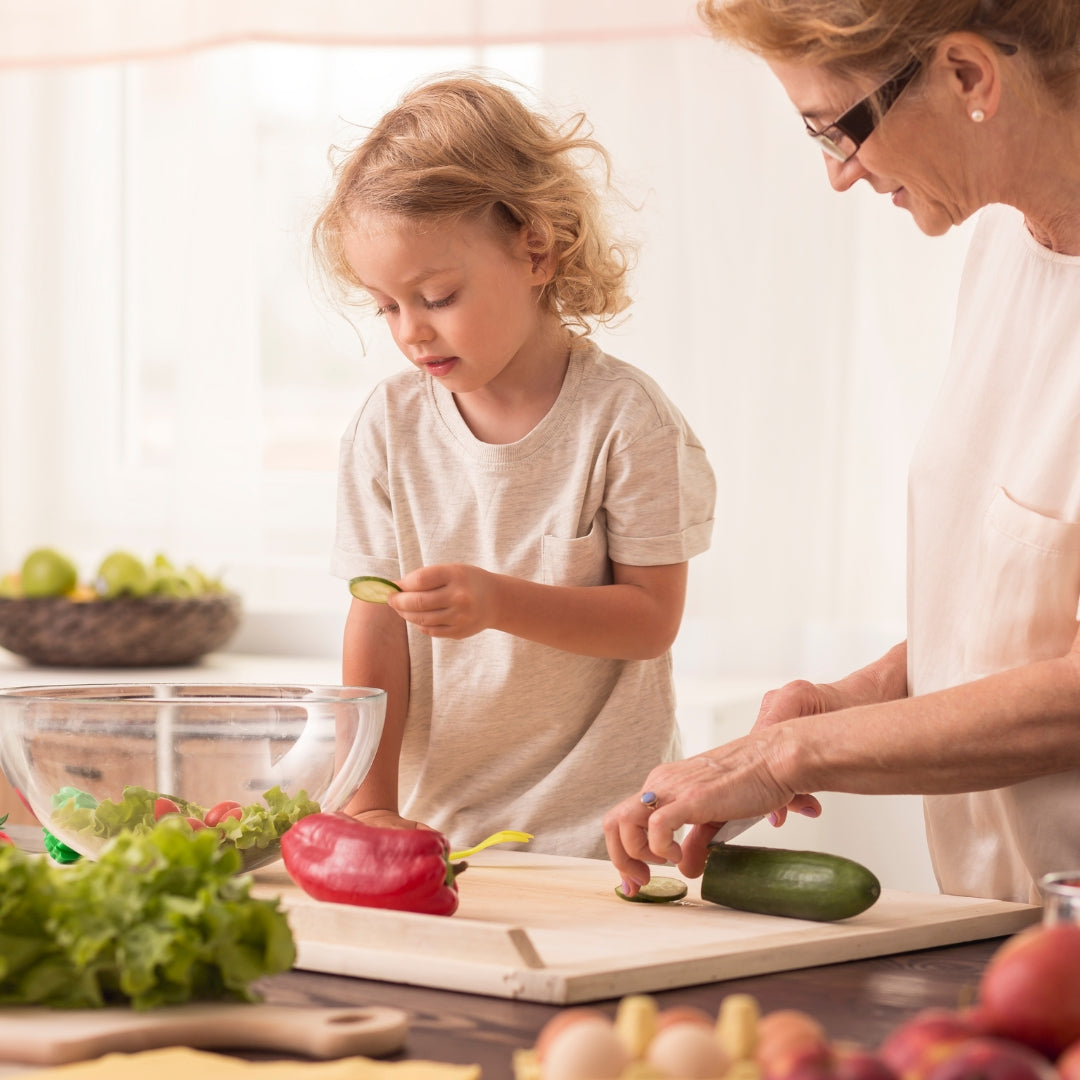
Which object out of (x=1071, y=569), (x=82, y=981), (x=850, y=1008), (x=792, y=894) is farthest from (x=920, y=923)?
(x=82, y=981)

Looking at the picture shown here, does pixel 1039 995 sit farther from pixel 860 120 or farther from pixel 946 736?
pixel 860 120

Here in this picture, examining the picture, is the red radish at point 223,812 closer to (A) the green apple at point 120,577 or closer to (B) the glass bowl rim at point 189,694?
(B) the glass bowl rim at point 189,694

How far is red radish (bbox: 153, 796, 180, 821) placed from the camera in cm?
129

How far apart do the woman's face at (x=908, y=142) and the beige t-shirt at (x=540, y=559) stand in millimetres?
450

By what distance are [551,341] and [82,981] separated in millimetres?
1081

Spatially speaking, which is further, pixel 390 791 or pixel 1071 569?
pixel 390 791

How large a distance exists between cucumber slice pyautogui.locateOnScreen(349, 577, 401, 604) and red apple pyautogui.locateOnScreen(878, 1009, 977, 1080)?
35.9 inches

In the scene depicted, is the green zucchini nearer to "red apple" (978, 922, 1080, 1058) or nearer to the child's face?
"red apple" (978, 922, 1080, 1058)

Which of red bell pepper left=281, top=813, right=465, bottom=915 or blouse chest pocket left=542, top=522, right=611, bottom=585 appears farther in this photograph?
blouse chest pocket left=542, top=522, right=611, bottom=585

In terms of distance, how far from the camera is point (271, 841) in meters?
1.32

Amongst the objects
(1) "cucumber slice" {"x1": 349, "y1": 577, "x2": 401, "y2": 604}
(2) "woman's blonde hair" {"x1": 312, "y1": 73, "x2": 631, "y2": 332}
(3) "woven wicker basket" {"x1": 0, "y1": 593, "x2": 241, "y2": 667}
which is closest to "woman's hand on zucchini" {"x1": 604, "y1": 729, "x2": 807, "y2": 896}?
(1) "cucumber slice" {"x1": 349, "y1": 577, "x2": 401, "y2": 604}

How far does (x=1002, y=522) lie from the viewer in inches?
56.0

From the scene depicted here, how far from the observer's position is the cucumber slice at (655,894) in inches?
51.9

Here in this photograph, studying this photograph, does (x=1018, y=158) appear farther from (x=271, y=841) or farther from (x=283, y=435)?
(x=283, y=435)
